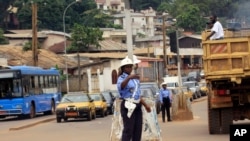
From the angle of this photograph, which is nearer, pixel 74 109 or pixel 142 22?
pixel 74 109

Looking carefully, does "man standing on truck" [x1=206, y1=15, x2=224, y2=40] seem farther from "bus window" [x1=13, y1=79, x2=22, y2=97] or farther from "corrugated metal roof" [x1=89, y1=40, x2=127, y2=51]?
"corrugated metal roof" [x1=89, y1=40, x2=127, y2=51]

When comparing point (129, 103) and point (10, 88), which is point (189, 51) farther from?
point (129, 103)

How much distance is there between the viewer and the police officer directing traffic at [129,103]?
12.1m

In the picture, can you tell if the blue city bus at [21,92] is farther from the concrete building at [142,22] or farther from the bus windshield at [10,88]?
the concrete building at [142,22]

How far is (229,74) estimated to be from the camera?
17188 millimetres

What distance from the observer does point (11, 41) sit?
9100 cm

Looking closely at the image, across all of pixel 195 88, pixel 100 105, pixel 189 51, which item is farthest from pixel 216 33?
pixel 189 51

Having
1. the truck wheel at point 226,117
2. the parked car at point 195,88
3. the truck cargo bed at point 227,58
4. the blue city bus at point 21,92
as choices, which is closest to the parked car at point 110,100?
the blue city bus at point 21,92

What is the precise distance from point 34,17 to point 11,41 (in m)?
42.3

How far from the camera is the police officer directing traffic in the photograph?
12.1m

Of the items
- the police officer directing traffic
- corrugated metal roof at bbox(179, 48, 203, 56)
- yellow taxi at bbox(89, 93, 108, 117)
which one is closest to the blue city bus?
yellow taxi at bbox(89, 93, 108, 117)

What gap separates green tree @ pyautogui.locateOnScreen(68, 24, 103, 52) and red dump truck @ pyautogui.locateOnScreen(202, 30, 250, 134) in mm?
61666

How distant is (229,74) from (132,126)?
5.71 m

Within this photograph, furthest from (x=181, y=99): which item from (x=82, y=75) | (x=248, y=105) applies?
(x=82, y=75)
